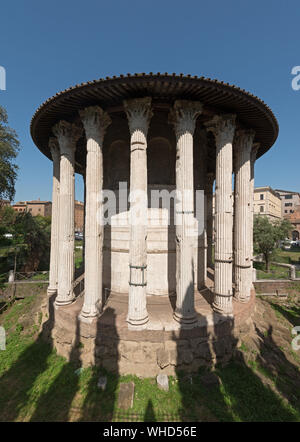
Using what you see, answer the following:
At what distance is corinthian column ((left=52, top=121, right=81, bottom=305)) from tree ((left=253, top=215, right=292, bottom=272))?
19.2 m

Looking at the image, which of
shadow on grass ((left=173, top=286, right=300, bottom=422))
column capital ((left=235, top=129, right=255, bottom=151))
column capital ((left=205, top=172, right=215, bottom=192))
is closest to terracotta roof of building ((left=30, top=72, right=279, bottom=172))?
column capital ((left=235, top=129, right=255, bottom=151))

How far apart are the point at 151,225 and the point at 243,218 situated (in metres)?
4.60

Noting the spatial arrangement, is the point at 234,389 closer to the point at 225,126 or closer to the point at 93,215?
the point at 93,215

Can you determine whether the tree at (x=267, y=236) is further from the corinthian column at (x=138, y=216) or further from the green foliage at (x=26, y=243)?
the green foliage at (x=26, y=243)

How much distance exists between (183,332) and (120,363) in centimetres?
235

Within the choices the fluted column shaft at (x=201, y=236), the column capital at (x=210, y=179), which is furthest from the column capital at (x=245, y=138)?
the column capital at (x=210, y=179)

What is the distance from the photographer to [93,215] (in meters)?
7.23

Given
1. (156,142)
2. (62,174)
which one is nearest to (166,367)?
(62,174)

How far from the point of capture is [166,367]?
6234 mm

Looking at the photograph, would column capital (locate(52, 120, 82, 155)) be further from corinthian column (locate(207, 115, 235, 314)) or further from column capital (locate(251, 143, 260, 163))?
column capital (locate(251, 143, 260, 163))

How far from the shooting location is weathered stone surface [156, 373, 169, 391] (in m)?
5.71

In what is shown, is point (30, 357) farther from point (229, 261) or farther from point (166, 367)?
point (229, 261)

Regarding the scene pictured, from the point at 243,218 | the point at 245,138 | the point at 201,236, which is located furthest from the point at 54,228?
the point at 245,138

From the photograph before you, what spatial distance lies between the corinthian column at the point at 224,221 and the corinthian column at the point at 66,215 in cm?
629
